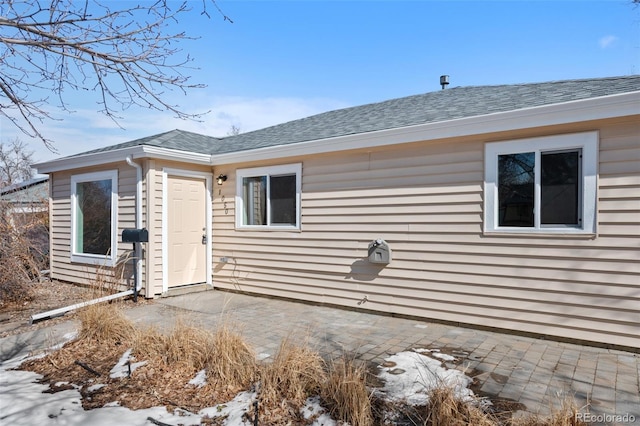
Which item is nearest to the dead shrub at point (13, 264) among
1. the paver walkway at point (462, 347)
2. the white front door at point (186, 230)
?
the paver walkway at point (462, 347)

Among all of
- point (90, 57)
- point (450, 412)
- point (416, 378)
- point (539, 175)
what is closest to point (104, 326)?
point (90, 57)

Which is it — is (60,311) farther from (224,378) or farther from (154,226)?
(224,378)

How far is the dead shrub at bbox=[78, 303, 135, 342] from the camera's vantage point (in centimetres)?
416

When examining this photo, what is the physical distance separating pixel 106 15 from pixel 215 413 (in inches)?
127

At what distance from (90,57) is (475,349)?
469 centimetres

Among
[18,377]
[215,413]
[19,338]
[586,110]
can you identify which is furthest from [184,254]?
[586,110]

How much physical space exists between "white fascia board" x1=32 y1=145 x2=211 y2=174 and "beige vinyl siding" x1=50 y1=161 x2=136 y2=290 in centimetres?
18

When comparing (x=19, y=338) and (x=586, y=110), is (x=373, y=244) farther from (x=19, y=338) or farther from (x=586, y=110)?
(x=19, y=338)

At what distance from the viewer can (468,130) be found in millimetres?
4660

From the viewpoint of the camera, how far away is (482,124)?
4.54 metres

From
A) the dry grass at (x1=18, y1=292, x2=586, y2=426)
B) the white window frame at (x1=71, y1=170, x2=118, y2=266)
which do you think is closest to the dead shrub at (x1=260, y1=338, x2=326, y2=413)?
the dry grass at (x1=18, y1=292, x2=586, y2=426)

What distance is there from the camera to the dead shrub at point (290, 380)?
2770 millimetres

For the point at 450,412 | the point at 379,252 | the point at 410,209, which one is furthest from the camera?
the point at 379,252

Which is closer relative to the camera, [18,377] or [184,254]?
[18,377]
